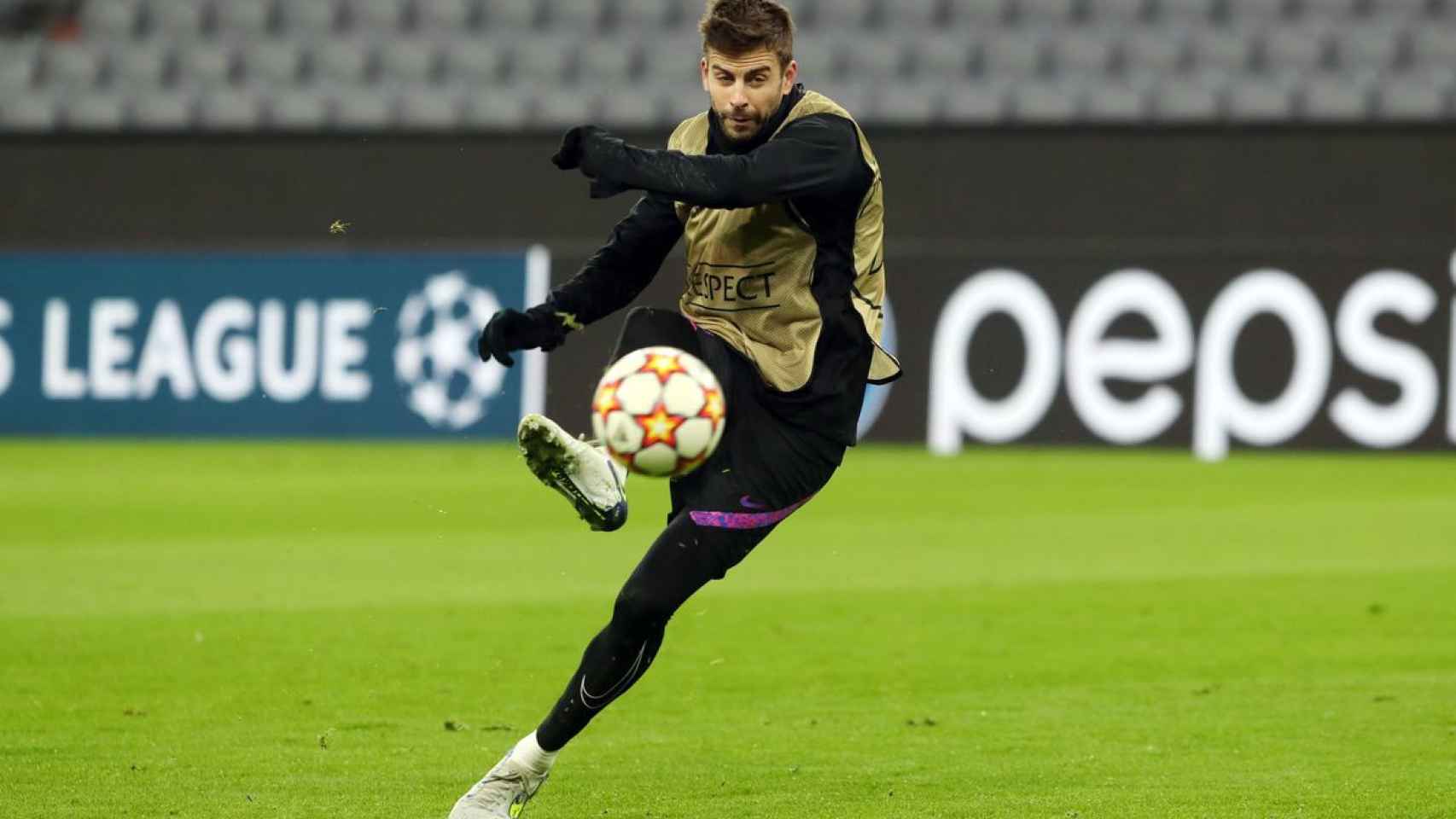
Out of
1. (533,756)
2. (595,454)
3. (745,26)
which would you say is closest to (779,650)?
(595,454)

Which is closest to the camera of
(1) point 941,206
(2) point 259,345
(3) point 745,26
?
(3) point 745,26

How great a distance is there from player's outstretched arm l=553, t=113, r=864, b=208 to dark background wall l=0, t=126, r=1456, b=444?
35.8ft

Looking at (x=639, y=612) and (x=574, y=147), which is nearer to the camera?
(x=574, y=147)

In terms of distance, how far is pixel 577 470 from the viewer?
545 cm

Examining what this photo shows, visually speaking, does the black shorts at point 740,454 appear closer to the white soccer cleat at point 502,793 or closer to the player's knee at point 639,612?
the player's knee at point 639,612

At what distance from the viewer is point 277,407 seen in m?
17.2

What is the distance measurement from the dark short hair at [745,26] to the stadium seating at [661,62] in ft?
41.4

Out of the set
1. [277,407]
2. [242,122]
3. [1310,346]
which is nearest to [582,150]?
[1310,346]

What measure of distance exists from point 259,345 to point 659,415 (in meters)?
12.7

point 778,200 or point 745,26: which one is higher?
point 745,26

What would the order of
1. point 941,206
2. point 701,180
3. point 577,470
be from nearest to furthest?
1. point 701,180
2. point 577,470
3. point 941,206

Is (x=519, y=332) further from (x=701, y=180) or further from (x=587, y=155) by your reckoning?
(x=701, y=180)

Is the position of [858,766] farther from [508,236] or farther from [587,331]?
[508,236]

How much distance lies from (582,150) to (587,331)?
11628 mm
